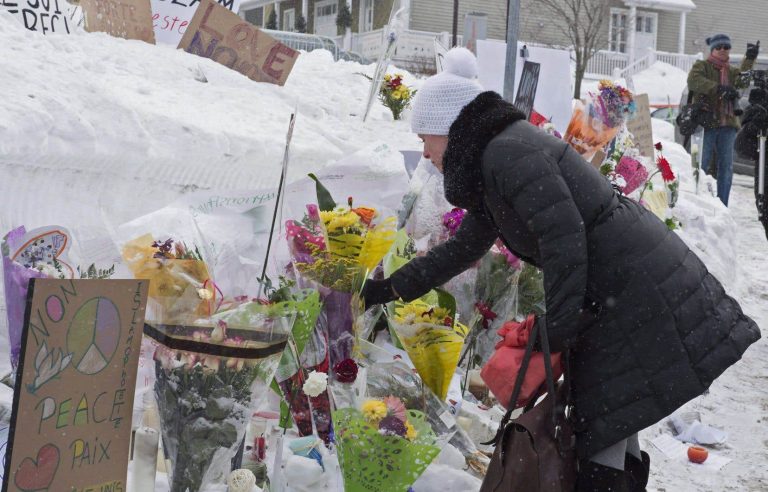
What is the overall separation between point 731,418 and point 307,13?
28242mm

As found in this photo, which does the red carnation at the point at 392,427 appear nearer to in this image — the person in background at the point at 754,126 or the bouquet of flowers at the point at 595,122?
the bouquet of flowers at the point at 595,122

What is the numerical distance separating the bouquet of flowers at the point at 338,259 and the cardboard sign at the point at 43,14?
3666mm

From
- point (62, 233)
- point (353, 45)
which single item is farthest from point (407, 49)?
point (62, 233)

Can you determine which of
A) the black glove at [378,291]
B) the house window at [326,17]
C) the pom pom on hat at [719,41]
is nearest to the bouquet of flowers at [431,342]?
the black glove at [378,291]

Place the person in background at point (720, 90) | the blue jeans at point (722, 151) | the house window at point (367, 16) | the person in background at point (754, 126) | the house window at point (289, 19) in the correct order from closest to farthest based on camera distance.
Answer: the person in background at point (754, 126)
the person in background at point (720, 90)
the blue jeans at point (722, 151)
the house window at point (367, 16)
the house window at point (289, 19)

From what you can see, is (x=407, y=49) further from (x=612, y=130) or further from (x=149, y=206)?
(x=149, y=206)

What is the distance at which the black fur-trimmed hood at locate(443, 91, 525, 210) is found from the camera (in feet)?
8.14

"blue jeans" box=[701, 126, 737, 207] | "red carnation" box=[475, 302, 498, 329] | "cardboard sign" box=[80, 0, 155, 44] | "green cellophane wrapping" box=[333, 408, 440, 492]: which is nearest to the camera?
"green cellophane wrapping" box=[333, 408, 440, 492]

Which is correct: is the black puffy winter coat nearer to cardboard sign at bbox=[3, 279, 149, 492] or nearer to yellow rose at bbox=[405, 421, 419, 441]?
yellow rose at bbox=[405, 421, 419, 441]

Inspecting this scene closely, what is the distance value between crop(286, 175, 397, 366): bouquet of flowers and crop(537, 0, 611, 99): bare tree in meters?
21.4

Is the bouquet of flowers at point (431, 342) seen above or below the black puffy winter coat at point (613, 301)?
below

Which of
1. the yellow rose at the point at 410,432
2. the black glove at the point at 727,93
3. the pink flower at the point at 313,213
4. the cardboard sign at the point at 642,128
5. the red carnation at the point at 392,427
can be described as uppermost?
the black glove at the point at 727,93

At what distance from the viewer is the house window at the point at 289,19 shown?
108 ft

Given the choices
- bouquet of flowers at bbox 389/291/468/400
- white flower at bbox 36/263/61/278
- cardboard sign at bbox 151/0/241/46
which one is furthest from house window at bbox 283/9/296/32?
white flower at bbox 36/263/61/278
